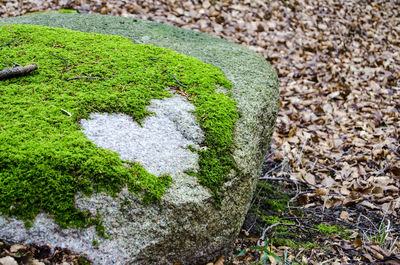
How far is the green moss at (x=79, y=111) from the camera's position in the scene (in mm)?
1594

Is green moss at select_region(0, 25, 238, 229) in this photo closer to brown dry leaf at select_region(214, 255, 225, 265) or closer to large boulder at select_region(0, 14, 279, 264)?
large boulder at select_region(0, 14, 279, 264)

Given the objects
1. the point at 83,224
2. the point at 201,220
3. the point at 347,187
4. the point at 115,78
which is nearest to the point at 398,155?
the point at 347,187

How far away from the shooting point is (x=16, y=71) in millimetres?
2352

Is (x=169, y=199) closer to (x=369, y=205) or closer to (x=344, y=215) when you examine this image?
(x=344, y=215)

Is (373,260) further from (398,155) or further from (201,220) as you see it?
(398,155)

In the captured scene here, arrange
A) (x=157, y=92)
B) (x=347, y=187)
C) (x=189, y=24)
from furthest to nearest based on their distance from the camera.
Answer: (x=189, y=24) → (x=347, y=187) → (x=157, y=92)

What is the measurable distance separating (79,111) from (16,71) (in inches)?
29.1

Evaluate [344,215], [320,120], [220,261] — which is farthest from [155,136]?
[320,120]

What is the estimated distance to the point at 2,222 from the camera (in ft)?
4.83

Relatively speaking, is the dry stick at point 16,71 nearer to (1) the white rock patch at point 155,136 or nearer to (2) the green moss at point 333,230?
→ (1) the white rock patch at point 155,136

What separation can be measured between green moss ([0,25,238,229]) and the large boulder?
0.15 feet

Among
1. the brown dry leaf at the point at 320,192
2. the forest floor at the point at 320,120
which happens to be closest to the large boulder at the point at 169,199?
the forest floor at the point at 320,120

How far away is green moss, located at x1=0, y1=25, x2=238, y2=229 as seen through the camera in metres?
1.59

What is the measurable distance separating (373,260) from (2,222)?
248 cm
